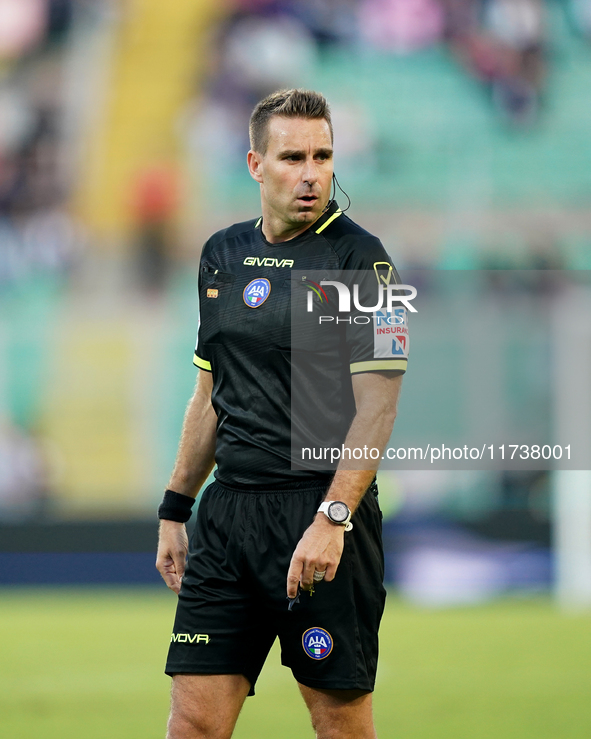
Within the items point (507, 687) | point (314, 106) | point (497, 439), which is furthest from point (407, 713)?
point (497, 439)

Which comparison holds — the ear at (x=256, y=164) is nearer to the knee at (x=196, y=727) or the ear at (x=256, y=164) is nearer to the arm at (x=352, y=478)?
the arm at (x=352, y=478)

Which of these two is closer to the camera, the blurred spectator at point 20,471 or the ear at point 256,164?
the ear at point 256,164

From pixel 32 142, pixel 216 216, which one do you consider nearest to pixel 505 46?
pixel 216 216

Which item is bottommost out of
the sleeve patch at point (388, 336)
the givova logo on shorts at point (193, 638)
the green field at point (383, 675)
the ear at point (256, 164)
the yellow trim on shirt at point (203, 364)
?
the green field at point (383, 675)

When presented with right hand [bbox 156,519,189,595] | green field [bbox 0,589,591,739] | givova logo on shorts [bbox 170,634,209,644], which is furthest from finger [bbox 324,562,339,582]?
green field [bbox 0,589,591,739]

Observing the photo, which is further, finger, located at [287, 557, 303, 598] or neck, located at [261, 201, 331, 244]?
neck, located at [261, 201, 331, 244]

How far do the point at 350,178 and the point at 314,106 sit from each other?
9.74m

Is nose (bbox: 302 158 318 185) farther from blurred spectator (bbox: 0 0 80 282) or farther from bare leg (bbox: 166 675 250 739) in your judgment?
blurred spectator (bbox: 0 0 80 282)

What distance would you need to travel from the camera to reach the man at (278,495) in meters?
2.79

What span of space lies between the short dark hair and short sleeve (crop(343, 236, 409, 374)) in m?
0.37

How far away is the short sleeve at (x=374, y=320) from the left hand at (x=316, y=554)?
39cm

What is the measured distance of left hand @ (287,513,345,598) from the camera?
2.62 metres

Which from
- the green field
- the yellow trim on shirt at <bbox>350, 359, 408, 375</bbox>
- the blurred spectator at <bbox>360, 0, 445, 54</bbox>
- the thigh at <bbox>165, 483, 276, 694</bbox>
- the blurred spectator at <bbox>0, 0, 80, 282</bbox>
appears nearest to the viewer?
the yellow trim on shirt at <bbox>350, 359, 408, 375</bbox>

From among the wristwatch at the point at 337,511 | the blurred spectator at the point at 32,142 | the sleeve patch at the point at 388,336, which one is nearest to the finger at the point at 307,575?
the wristwatch at the point at 337,511
